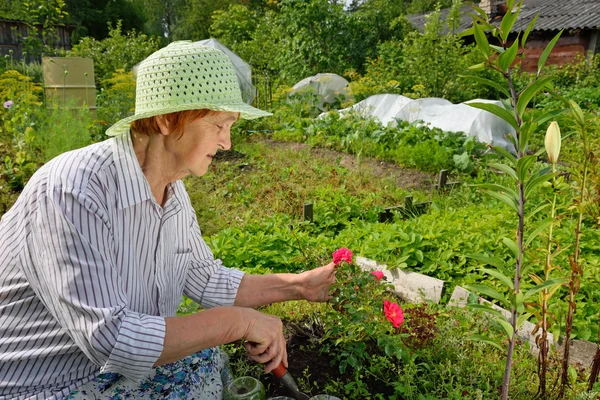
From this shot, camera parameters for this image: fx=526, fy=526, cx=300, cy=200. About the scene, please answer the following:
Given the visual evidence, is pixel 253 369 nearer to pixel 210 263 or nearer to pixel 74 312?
pixel 210 263

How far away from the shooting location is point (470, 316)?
8.48ft

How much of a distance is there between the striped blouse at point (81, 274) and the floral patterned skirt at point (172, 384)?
0.05 metres

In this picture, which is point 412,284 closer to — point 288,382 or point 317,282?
point 317,282

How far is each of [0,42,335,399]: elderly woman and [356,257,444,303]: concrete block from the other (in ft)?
4.53

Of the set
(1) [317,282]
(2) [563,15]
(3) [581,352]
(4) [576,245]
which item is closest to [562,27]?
(2) [563,15]

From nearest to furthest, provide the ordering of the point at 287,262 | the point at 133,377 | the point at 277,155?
the point at 133,377 < the point at 287,262 < the point at 277,155

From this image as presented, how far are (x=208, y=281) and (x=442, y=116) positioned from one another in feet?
21.0

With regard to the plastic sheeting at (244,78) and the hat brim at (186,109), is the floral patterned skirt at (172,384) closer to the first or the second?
the hat brim at (186,109)

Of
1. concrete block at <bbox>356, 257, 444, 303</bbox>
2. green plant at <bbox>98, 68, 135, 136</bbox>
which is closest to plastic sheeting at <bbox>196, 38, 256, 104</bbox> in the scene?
green plant at <bbox>98, 68, 135, 136</bbox>

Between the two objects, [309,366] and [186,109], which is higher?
[186,109]

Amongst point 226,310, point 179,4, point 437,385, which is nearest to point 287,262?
point 437,385

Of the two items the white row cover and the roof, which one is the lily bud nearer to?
the white row cover

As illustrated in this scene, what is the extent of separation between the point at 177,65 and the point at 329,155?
18.2 feet

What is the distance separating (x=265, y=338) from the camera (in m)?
1.63
